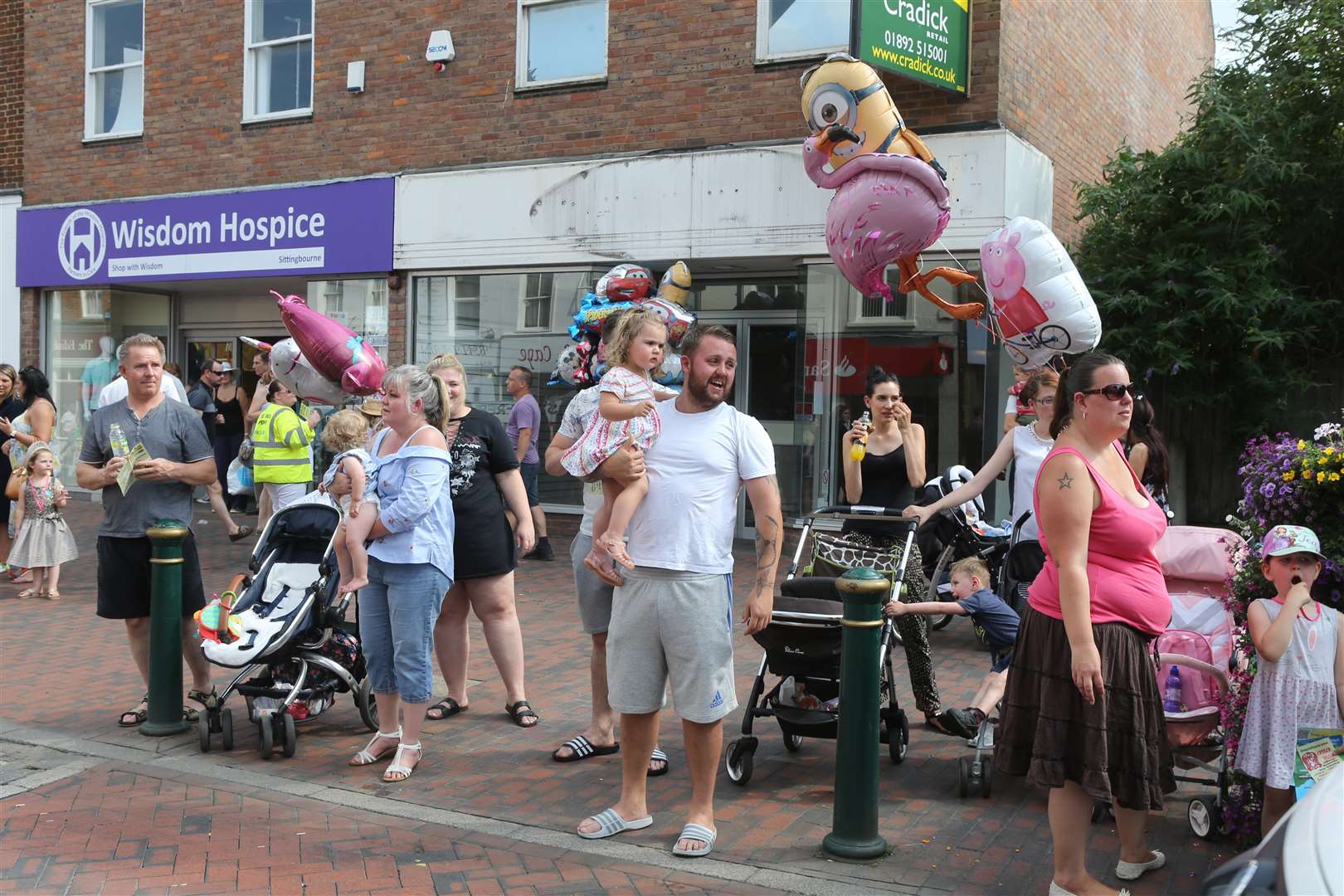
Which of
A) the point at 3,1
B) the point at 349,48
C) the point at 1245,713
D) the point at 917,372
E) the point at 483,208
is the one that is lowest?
the point at 1245,713

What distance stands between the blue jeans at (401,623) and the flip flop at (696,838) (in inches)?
59.1

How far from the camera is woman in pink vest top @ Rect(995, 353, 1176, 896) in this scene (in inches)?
160

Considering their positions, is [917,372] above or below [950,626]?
above

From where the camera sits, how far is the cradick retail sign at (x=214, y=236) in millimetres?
14664

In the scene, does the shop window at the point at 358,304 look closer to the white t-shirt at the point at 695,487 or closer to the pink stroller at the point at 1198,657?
the white t-shirt at the point at 695,487

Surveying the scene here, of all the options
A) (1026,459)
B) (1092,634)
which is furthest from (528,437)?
(1092,634)

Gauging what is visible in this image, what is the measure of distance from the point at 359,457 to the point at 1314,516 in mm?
4119

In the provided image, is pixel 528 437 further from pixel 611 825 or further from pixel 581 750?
pixel 611 825

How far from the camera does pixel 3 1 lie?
60.2 ft

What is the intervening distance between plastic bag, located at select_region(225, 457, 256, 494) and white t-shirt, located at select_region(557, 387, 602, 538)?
296 inches

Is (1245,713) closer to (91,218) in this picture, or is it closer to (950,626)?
(950,626)

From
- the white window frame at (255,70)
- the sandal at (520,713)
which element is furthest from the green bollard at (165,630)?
the white window frame at (255,70)

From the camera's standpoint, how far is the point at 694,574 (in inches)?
188

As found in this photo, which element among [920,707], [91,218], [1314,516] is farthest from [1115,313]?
[91,218]
